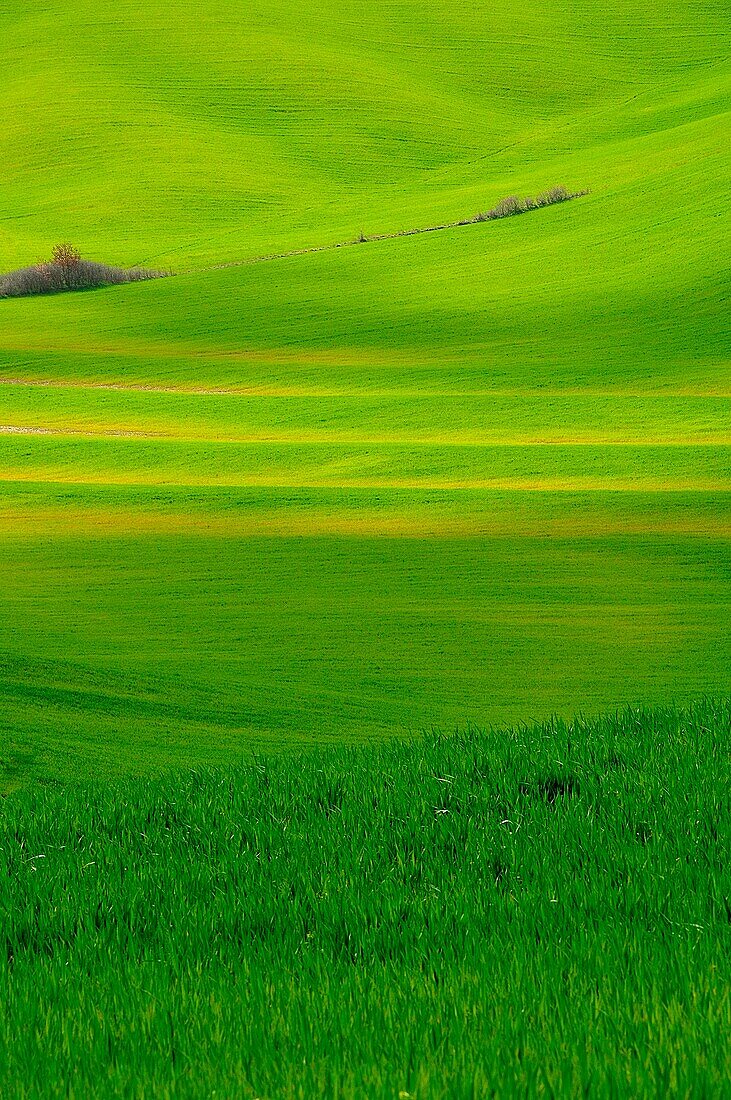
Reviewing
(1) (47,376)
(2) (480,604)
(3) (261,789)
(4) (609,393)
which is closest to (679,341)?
(4) (609,393)

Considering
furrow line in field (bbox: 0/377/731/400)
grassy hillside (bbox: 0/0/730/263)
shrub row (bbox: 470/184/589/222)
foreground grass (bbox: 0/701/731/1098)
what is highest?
grassy hillside (bbox: 0/0/730/263)

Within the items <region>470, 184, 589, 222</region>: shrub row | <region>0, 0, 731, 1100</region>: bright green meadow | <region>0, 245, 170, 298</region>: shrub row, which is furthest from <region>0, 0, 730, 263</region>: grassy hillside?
<region>0, 245, 170, 298</region>: shrub row

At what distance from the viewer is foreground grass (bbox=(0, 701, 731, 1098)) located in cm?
316

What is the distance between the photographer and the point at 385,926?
4.40m

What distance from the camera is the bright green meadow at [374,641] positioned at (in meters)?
3.57

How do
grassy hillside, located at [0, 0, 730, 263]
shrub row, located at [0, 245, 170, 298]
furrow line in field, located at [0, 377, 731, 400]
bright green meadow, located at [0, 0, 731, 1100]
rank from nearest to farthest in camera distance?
1. bright green meadow, located at [0, 0, 731, 1100]
2. furrow line in field, located at [0, 377, 731, 400]
3. shrub row, located at [0, 245, 170, 298]
4. grassy hillside, located at [0, 0, 730, 263]

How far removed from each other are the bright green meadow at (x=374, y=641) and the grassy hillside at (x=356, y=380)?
131mm

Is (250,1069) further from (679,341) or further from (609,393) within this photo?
(679,341)

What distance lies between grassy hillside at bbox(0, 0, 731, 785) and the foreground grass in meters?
2.92

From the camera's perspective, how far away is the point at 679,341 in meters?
41.1

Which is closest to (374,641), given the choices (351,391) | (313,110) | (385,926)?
(385,926)

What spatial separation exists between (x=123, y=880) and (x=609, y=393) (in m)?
33.8

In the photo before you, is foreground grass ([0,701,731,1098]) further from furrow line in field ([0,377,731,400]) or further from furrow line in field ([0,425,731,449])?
furrow line in field ([0,377,731,400])

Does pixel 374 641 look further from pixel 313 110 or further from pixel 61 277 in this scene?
pixel 313 110
